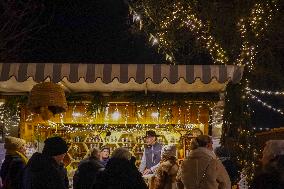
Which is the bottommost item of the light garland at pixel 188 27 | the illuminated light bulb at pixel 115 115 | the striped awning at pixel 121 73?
the illuminated light bulb at pixel 115 115

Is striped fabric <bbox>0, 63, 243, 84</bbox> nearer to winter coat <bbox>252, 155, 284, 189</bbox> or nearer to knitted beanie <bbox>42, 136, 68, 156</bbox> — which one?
knitted beanie <bbox>42, 136, 68, 156</bbox>

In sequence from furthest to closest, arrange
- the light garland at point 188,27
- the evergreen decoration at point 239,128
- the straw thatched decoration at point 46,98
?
the light garland at point 188,27 < the evergreen decoration at point 239,128 < the straw thatched decoration at point 46,98

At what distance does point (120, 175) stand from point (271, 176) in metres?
2.00

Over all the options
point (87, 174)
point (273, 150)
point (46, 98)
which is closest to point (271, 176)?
point (273, 150)

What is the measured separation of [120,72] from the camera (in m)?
8.27

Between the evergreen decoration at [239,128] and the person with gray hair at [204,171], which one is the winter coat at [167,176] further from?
the evergreen decoration at [239,128]

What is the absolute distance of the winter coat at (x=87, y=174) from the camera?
24.1 feet

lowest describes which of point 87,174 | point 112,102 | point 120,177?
point 87,174

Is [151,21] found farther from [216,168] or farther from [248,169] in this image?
[216,168]

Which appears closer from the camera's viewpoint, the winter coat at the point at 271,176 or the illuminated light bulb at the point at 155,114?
the winter coat at the point at 271,176

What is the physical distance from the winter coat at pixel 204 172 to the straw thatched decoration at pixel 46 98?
227 centimetres

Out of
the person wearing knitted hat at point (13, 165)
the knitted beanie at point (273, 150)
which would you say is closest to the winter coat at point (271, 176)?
the knitted beanie at point (273, 150)

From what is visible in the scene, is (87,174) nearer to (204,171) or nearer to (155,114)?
(204,171)

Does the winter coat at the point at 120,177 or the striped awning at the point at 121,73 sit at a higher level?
the striped awning at the point at 121,73
